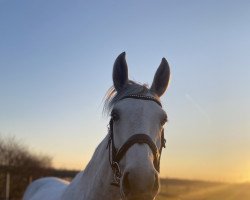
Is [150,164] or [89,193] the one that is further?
[89,193]

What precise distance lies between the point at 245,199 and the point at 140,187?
21.6 metres

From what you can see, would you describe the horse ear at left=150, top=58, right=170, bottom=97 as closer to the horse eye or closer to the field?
the horse eye

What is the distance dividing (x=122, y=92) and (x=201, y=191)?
102 feet

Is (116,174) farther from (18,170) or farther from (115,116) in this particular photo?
(18,170)

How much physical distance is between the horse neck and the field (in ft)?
63.2

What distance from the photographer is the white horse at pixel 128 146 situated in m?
2.63

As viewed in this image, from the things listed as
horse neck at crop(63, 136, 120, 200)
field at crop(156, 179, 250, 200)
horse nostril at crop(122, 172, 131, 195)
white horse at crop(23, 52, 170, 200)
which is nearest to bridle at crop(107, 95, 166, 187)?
white horse at crop(23, 52, 170, 200)

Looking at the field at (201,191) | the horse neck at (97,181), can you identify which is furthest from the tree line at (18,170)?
the horse neck at (97,181)

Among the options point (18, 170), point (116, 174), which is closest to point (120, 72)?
point (116, 174)

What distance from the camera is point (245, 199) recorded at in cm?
2244

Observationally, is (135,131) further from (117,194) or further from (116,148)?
(117,194)

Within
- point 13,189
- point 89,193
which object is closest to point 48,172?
point 13,189

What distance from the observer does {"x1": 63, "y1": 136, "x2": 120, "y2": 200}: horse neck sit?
10.3 ft

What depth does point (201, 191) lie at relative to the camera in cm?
3262
